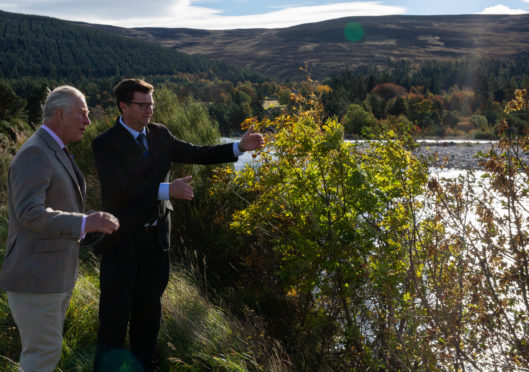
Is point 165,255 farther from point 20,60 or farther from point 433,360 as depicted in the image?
point 20,60

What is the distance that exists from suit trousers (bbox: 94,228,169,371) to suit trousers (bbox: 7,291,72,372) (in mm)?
599

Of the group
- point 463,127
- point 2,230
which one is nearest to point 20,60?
point 463,127

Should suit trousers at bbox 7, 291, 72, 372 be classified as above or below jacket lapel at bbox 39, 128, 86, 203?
below

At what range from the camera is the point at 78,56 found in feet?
505

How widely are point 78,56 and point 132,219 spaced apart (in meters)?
166

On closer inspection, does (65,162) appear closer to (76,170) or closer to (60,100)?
(76,170)

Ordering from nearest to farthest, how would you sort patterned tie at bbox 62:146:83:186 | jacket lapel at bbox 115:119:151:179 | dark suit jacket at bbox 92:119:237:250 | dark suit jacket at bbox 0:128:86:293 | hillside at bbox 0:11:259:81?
dark suit jacket at bbox 0:128:86:293 < patterned tie at bbox 62:146:83:186 < dark suit jacket at bbox 92:119:237:250 < jacket lapel at bbox 115:119:151:179 < hillside at bbox 0:11:259:81

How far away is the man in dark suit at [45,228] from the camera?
89.4 inches

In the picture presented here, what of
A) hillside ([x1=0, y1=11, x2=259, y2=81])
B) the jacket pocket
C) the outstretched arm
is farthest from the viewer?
hillside ([x1=0, y1=11, x2=259, y2=81])

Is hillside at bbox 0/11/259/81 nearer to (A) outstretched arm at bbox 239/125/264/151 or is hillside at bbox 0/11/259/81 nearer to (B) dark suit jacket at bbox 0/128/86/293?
(A) outstretched arm at bbox 239/125/264/151

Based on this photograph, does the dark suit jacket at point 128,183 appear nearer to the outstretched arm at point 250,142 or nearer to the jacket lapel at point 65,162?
the jacket lapel at point 65,162

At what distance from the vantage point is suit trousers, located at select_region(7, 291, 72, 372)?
2.41 m

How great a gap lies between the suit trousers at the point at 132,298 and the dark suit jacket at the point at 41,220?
1.74 ft

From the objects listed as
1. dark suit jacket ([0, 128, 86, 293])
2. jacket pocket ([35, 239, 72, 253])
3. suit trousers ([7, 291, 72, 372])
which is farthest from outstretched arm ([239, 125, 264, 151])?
suit trousers ([7, 291, 72, 372])
